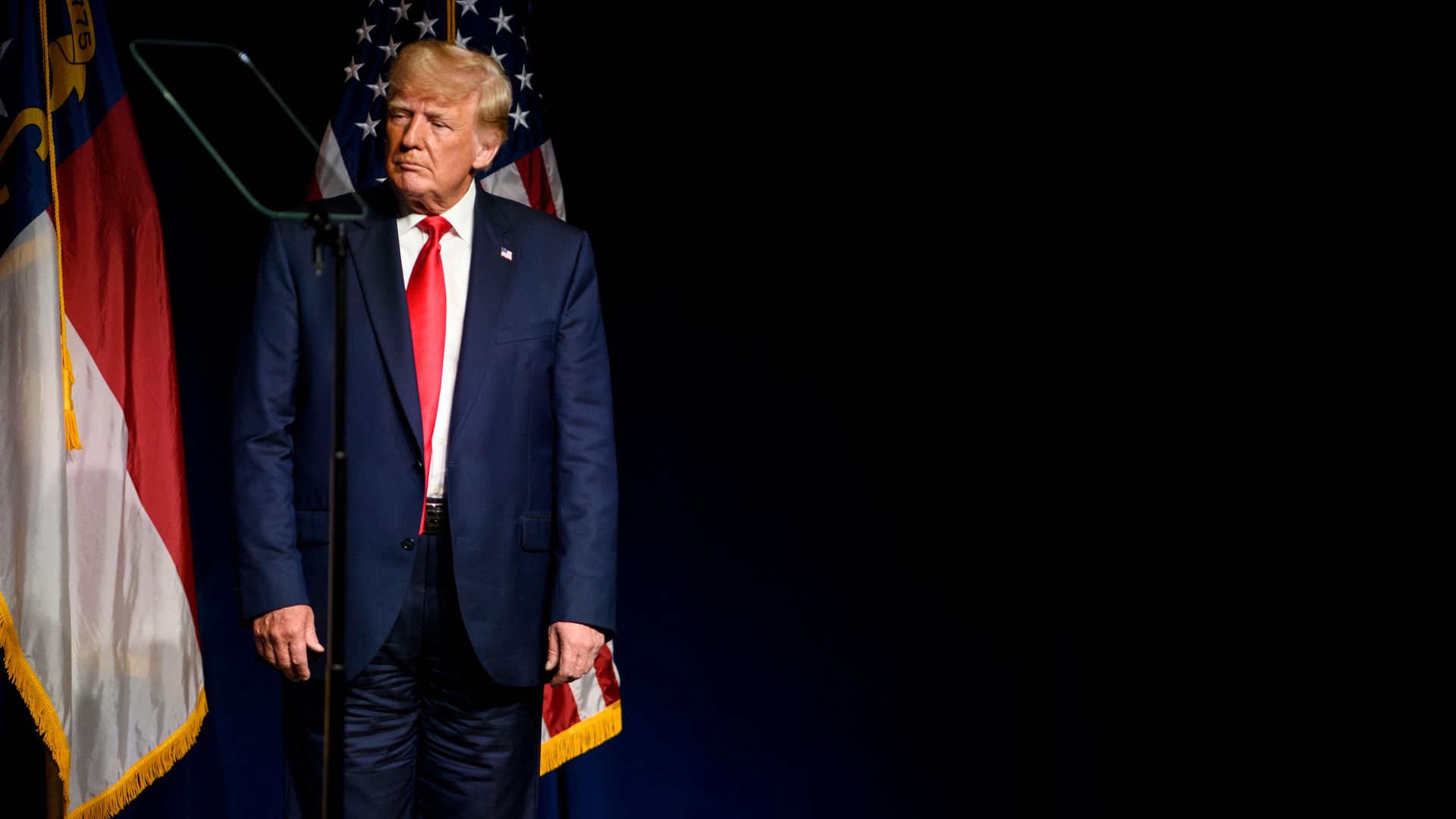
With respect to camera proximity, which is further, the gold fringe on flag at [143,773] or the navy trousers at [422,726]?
the gold fringe on flag at [143,773]

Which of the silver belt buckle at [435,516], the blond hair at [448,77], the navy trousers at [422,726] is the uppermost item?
the blond hair at [448,77]

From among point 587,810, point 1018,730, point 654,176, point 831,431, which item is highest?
point 654,176

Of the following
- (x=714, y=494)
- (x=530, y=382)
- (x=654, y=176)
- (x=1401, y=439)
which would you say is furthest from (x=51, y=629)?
(x=1401, y=439)

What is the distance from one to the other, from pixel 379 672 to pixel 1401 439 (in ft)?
4.73

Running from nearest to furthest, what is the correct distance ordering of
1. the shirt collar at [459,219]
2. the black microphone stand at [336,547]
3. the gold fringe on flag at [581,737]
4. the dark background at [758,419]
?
the black microphone stand at [336,547] < the shirt collar at [459,219] < the gold fringe on flag at [581,737] < the dark background at [758,419]

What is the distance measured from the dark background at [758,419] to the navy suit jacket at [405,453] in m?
0.95

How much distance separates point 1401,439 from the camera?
177 centimetres

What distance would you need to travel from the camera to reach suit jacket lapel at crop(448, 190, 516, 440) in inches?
62.2

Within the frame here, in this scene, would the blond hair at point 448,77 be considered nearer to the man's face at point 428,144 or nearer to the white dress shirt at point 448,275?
the man's face at point 428,144

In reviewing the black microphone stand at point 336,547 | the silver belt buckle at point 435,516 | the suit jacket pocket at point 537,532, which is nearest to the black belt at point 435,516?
the silver belt buckle at point 435,516

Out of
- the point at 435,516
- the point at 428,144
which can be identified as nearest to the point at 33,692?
the point at 435,516

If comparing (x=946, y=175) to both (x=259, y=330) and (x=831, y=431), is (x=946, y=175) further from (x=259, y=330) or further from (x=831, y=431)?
(x=259, y=330)

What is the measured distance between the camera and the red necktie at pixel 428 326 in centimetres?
161

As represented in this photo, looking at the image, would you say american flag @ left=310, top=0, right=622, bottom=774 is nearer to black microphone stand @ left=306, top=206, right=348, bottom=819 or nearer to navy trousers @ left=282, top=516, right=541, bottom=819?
navy trousers @ left=282, top=516, right=541, bottom=819
